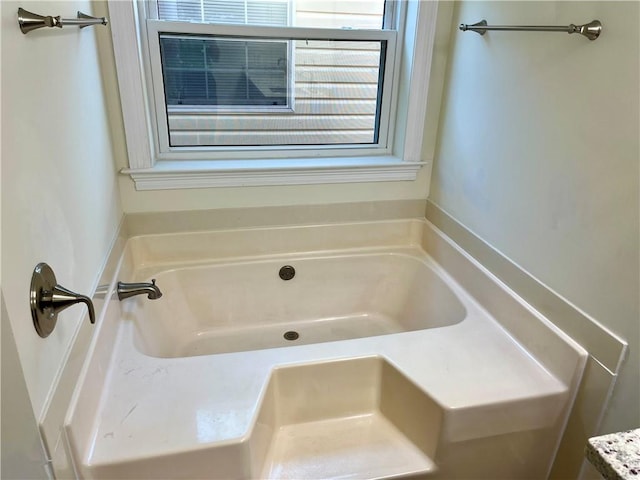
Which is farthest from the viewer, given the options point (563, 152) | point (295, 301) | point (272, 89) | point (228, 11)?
point (295, 301)

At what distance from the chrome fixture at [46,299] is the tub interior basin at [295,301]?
36.2 inches

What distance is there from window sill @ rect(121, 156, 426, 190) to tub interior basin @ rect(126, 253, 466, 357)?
34cm

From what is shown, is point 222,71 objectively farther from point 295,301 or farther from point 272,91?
point 295,301

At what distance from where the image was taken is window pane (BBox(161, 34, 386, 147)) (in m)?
1.80

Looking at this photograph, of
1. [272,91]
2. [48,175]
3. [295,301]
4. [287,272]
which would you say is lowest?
[295,301]

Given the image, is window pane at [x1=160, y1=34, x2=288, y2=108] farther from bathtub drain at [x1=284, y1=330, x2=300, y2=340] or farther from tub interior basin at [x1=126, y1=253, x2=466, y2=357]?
bathtub drain at [x1=284, y1=330, x2=300, y2=340]

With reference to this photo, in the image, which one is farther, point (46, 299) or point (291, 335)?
point (291, 335)

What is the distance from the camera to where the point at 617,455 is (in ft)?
1.75

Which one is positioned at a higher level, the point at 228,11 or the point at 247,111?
the point at 228,11

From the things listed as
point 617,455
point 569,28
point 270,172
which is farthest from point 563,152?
point 270,172

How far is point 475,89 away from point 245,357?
1.17 m

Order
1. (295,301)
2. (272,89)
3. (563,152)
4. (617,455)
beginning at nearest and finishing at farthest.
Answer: (617,455), (563,152), (272,89), (295,301)

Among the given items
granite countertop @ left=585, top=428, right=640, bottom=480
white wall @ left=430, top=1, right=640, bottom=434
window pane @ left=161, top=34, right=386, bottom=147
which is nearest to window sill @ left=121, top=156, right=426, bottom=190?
window pane @ left=161, top=34, right=386, bottom=147

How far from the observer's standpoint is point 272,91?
6.20ft
